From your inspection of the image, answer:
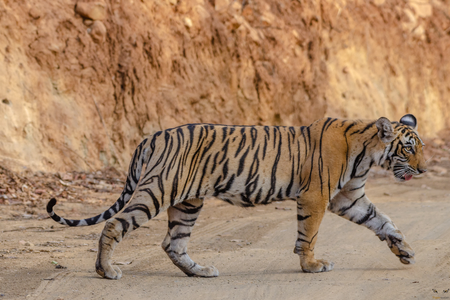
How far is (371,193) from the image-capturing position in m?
10.2

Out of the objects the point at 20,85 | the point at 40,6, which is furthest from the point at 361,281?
the point at 40,6

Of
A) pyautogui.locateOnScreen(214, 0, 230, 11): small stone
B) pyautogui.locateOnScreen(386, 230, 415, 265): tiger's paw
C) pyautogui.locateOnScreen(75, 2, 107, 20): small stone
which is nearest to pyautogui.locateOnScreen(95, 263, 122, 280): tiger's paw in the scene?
pyautogui.locateOnScreen(386, 230, 415, 265): tiger's paw

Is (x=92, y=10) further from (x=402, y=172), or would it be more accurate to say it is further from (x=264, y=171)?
(x=402, y=172)

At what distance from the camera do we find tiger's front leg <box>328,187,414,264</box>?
5383mm

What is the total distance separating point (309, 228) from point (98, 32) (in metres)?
7.74

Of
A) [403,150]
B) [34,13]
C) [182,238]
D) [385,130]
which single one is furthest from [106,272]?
[34,13]

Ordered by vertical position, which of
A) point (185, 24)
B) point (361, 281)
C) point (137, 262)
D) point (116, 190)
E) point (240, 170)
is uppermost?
point (185, 24)

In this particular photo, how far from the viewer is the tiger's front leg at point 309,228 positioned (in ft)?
16.7

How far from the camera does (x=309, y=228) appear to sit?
510cm

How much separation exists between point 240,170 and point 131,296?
1.59 metres

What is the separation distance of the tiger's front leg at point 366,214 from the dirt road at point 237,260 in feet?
0.86

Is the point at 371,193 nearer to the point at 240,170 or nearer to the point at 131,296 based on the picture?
the point at 240,170

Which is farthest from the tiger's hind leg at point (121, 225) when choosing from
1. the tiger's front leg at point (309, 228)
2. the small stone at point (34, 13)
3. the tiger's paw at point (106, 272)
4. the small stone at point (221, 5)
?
the small stone at point (221, 5)

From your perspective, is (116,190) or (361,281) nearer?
(361,281)
